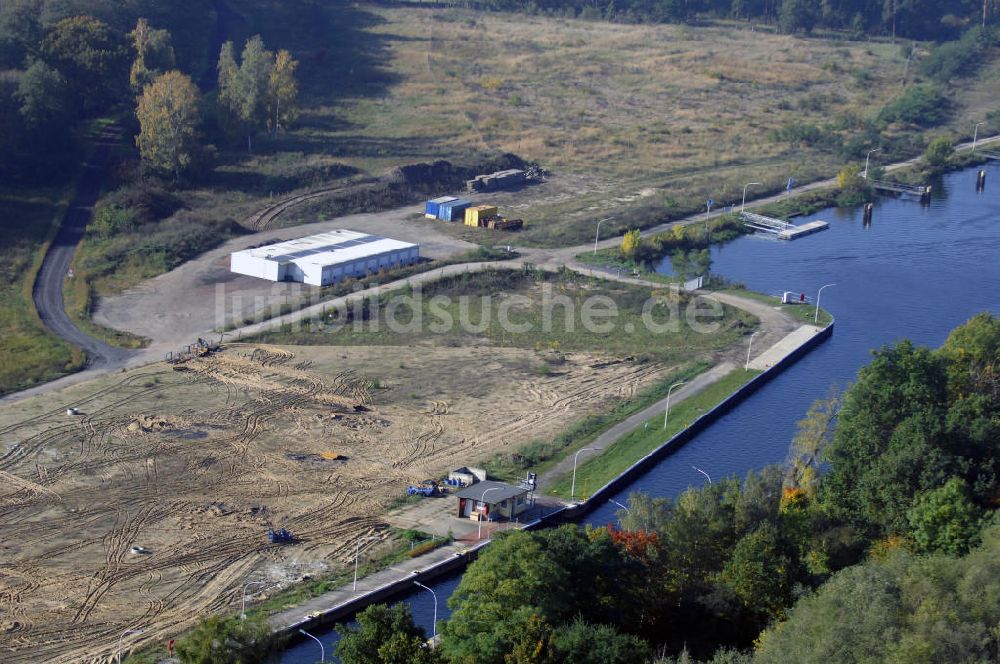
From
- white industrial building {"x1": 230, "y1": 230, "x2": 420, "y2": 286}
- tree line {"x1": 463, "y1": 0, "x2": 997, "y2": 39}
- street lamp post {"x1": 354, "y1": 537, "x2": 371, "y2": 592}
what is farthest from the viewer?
tree line {"x1": 463, "y1": 0, "x2": 997, "y2": 39}

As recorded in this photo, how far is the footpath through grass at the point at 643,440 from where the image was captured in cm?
4119

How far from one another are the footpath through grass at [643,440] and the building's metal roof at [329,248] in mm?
21314

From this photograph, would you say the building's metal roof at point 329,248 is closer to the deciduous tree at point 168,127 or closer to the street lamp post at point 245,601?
the deciduous tree at point 168,127

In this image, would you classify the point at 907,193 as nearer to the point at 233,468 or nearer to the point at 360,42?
the point at 360,42

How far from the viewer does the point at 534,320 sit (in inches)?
2256

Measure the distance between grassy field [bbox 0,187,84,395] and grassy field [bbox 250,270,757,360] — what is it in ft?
29.8

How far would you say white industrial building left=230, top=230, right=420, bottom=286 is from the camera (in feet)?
199

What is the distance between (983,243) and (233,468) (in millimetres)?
53621

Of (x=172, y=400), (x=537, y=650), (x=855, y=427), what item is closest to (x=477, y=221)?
(x=172, y=400)

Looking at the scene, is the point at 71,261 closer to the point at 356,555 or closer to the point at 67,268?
the point at 67,268

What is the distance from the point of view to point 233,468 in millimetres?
41312

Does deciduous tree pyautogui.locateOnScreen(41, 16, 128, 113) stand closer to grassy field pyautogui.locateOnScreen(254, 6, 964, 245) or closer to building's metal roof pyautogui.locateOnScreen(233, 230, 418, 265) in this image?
grassy field pyautogui.locateOnScreen(254, 6, 964, 245)

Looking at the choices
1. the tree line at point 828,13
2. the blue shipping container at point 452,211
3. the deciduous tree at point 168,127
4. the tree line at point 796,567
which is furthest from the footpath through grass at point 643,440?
the tree line at point 828,13

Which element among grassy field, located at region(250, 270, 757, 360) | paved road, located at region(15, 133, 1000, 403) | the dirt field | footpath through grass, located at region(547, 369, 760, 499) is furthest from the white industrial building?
footpath through grass, located at region(547, 369, 760, 499)
